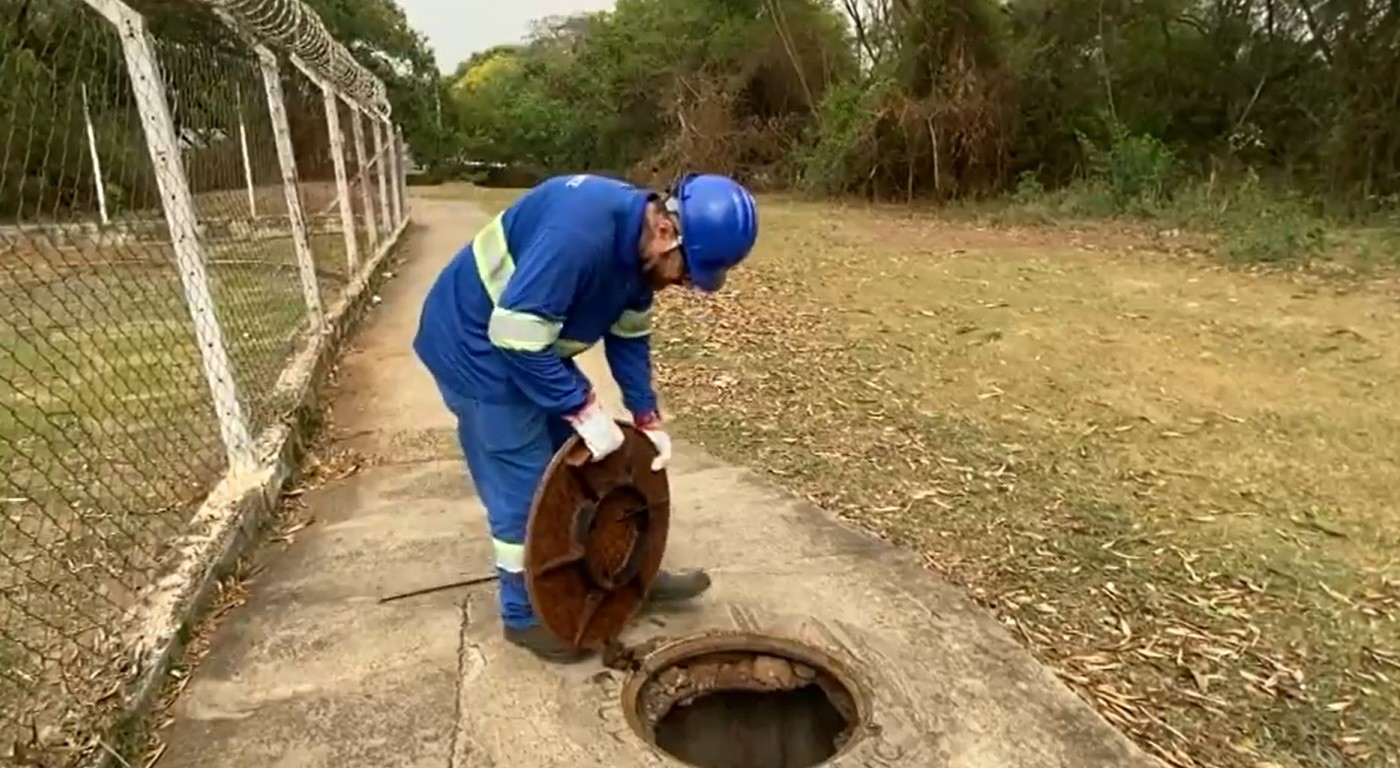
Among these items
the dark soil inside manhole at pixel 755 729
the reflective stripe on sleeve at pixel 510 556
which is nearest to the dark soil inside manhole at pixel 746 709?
the dark soil inside manhole at pixel 755 729

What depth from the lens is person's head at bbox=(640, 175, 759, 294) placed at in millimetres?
2879

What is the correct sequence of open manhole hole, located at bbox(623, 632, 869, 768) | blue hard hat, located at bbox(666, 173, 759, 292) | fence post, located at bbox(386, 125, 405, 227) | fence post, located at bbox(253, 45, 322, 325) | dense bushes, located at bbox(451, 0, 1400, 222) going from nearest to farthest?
blue hard hat, located at bbox(666, 173, 759, 292)
open manhole hole, located at bbox(623, 632, 869, 768)
fence post, located at bbox(253, 45, 322, 325)
fence post, located at bbox(386, 125, 405, 227)
dense bushes, located at bbox(451, 0, 1400, 222)

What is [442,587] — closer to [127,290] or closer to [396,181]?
[127,290]

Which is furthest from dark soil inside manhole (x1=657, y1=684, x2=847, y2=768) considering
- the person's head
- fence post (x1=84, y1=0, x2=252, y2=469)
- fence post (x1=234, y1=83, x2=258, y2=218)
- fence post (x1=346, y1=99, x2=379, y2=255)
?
fence post (x1=346, y1=99, x2=379, y2=255)

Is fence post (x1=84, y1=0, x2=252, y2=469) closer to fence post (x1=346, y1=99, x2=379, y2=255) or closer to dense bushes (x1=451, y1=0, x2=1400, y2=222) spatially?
fence post (x1=346, y1=99, x2=379, y2=255)

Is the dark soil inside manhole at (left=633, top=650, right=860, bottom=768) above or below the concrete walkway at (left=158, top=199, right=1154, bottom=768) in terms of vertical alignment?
below

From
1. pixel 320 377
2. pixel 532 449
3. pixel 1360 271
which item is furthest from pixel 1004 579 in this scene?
pixel 1360 271

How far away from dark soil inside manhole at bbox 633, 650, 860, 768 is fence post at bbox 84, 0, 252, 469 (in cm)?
216

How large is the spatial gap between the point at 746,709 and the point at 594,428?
0.99 m

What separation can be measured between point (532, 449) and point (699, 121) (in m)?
19.3

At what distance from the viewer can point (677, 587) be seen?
3.66 m

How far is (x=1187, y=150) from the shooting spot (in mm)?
17438

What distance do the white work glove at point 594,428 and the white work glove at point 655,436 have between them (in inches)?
12.8

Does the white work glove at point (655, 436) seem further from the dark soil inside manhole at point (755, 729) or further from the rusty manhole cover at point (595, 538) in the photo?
the dark soil inside manhole at point (755, 729)
